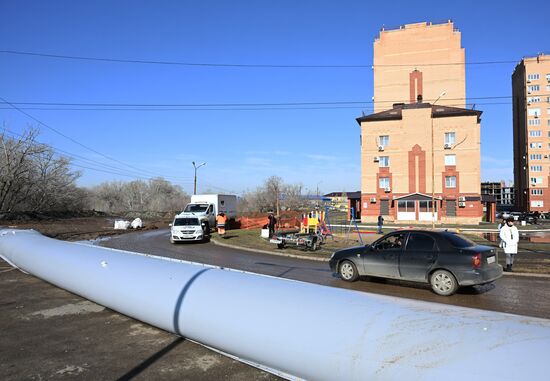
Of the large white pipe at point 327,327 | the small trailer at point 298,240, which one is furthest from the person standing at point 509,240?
the large white pipe at point 327,327

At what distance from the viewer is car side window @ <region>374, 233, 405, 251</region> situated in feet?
34.7

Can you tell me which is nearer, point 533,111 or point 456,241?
point 456,241

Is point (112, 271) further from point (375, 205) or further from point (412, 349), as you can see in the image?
point (375, 205)

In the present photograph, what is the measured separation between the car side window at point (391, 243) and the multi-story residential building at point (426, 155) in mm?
37402

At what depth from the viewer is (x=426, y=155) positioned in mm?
51156

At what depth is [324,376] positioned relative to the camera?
4.06 m

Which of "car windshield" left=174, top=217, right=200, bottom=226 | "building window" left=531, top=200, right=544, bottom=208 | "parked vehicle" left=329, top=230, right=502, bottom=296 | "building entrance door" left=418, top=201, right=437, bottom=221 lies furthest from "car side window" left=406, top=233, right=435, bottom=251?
"building window" left=531, top=200, right=544, bottom=208

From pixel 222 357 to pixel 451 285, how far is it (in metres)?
6.08

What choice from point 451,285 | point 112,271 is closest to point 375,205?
point 451,285

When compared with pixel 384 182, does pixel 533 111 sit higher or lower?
higher

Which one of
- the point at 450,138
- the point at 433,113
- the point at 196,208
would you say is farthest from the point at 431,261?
the point at 433,113

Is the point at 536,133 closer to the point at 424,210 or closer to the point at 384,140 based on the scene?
the point at 384,140

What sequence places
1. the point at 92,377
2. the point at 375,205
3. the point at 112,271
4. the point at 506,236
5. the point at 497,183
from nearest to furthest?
the point at 92,377
the point at 112,271
the point at 506,236
the point at 375,205
the point at 497,183

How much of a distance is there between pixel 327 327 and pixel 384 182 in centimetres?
5026
